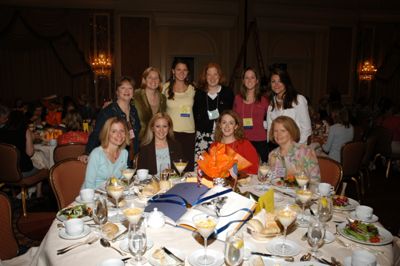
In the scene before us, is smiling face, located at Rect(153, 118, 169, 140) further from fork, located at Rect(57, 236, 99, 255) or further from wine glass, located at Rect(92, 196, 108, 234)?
fork, located at Rect(57, 236, 99, 255)

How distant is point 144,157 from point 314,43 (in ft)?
26.4

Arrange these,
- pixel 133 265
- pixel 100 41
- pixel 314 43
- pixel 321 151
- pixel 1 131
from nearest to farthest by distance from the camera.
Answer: pixel 133 265, pixel 1 131, pixel 321 151, pixel 100 41, pixel 314 43

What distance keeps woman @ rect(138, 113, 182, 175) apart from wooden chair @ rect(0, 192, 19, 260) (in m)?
1.28

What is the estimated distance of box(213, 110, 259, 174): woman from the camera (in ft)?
11.1

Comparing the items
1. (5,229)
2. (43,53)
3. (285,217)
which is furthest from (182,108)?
(43,53)

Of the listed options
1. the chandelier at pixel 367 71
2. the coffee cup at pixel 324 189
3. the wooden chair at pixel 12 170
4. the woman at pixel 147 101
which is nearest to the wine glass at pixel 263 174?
the coffee cup at pixel 324 189

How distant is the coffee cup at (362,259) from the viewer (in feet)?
5.16

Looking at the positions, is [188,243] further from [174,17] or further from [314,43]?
[314,43]

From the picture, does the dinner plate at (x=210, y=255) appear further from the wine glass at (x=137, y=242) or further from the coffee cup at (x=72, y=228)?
the coffee cup at (x=72, y=228)

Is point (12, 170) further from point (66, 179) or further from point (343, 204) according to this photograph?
point (343, 204)

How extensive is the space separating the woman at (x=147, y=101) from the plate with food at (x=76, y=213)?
1.91 meters

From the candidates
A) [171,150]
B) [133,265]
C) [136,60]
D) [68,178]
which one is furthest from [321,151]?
[136,60]

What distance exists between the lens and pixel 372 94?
34.5 feet

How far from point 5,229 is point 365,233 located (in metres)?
2.18
